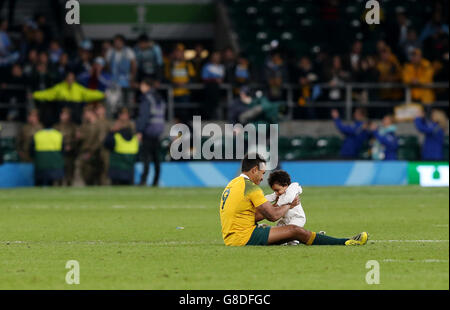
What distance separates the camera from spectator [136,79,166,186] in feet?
79.5

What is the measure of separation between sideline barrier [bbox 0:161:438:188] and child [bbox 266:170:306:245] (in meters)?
13.0

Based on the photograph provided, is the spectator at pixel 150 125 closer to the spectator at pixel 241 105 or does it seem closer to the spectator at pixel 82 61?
the spectator at pixel 241 105

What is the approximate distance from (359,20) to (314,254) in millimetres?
22487

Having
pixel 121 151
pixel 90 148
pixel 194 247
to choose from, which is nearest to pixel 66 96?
pixel 90 148

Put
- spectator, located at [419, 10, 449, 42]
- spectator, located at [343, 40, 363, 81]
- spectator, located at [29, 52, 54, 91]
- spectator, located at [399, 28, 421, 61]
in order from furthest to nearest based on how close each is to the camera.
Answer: spectator, located at [419, 10, 449, 42]
spectator, located at [399, 28, 421, 61]
spectator, located at [343, 40, 363, 81]
spectator, located at [29, 52, 54, 91]

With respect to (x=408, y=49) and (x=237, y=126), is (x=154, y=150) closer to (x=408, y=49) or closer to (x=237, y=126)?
(x=237, y=126)

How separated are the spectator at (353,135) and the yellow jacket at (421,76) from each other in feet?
8.67

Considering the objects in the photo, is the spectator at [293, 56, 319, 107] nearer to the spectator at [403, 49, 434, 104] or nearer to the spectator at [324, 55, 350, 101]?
the spectator at [324, 55, 350, 101]

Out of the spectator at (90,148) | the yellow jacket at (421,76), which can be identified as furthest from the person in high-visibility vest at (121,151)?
the yellow jacket at (421,76)

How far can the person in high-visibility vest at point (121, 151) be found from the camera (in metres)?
24.7

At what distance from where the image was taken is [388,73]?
28891 mm

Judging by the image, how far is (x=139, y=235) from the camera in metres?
14.5

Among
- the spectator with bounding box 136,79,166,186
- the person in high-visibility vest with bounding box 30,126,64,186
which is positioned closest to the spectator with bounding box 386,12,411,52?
the spectator with bounding box 136,79,166,186
